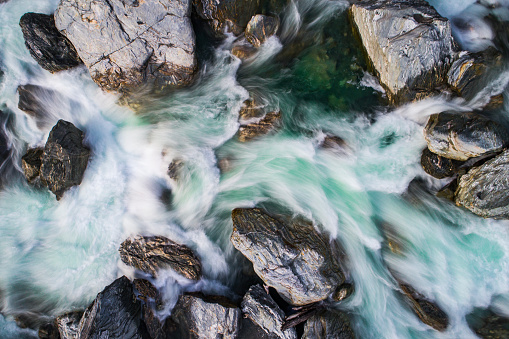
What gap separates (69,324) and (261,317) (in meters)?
3.85

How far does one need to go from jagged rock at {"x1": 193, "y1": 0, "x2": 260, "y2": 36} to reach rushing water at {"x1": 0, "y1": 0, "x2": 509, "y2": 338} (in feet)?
1.67

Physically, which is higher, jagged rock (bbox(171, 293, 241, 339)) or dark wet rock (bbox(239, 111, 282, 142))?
dark wet rock (bbox(239, 111, 282, 142))

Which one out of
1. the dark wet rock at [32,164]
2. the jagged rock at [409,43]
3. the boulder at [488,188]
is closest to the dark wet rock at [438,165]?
the boulder at [488,188]

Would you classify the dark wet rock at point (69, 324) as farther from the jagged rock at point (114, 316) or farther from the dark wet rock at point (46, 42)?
the dark wet rock at point (46, 42)

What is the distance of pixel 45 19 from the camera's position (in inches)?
224

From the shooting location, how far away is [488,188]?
486cm

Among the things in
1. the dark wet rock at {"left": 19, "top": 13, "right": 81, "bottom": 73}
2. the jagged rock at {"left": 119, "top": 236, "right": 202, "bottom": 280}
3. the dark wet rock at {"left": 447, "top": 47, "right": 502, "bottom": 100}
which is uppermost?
the dark wet rock at {"left": 19, "top": 13, "right": 81, "bottom": 73}

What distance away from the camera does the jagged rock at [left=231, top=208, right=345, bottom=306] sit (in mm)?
5082

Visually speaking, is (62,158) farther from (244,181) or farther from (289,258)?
(289,258)

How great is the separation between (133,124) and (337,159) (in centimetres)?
441

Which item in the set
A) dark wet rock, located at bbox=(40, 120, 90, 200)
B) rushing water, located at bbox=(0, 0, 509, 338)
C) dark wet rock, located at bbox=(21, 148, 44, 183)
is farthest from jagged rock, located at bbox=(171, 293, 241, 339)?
dark wet rock, located at bbox=(21, 148, 44, 183)

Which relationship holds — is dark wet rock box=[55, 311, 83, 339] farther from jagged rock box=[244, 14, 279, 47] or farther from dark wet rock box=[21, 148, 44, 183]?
jagged rock box=[244, 14, 279, 47]

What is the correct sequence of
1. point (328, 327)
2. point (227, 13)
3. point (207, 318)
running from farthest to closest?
point (227, 13) < point (207, 318) < point (328, 327)

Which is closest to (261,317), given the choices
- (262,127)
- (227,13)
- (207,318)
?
Result: (207,318)
